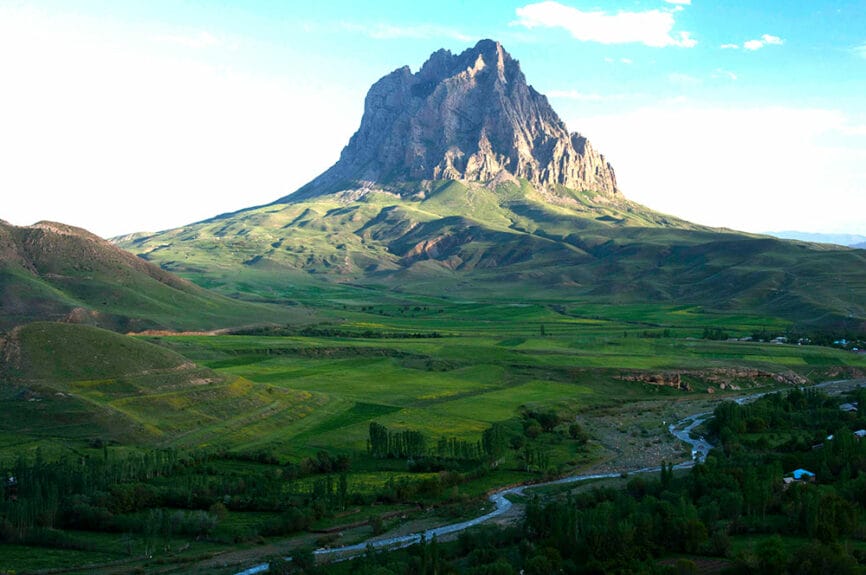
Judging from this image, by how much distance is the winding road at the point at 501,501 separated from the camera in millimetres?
65562

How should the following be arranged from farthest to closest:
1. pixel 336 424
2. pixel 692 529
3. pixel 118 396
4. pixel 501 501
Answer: pixel 336 424
pixel 118 396
pixel 501 501
pixel 692 529

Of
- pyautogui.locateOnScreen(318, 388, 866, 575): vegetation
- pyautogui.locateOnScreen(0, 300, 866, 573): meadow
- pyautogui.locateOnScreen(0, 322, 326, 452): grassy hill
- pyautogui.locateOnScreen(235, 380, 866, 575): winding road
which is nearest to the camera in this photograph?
pyautogui.locateOnScreen(318, 388, 866, 575): vegetation

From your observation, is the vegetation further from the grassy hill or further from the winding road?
the grassy hill

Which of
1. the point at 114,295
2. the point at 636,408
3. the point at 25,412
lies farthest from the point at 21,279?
the point at 636,408

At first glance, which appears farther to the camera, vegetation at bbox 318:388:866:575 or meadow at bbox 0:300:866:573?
meadow at bbox 0:300:866:573

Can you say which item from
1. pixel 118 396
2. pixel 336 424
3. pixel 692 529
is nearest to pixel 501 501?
pixel 692 529

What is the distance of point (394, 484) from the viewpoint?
3265 inches

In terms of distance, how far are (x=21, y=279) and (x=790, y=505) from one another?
167 metres

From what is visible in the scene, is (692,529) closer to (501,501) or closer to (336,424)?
(501,501)

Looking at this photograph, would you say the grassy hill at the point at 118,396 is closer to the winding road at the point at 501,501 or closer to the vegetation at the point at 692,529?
the winding road at the point at 501,501

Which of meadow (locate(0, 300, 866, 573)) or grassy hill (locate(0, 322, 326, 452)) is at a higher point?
grassy hill (locate(0, 322, 326, 452))

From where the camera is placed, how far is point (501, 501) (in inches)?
3214

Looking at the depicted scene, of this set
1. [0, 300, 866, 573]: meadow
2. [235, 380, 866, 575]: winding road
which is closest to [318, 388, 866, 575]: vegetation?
[235, 380, 866, 575]: winding road

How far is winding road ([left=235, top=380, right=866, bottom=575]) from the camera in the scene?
65.6m
